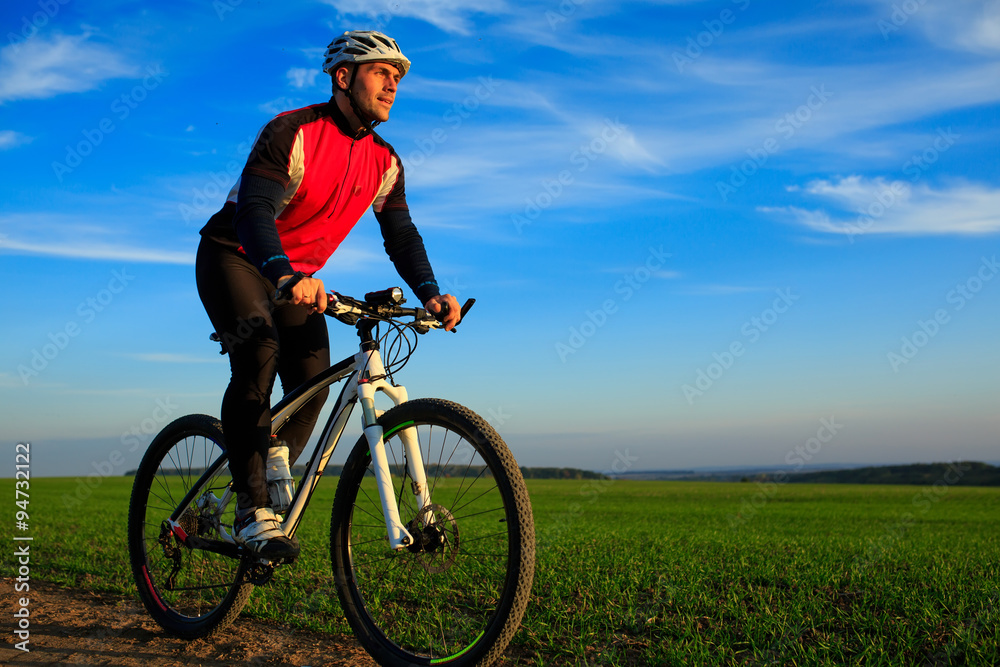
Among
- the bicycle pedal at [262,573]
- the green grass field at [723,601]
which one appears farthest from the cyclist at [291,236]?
the green grass field at [723,601]

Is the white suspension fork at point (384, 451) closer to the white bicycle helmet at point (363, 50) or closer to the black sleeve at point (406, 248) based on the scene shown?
the black sleeve at point (406, 248)

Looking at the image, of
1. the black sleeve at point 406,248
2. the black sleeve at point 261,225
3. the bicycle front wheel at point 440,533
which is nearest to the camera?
the bicycle front wheel at point 440,533

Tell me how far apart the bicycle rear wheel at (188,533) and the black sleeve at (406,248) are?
157 cm

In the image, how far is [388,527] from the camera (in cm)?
286

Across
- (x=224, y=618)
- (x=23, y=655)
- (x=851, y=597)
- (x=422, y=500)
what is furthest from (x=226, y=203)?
(x=851, y=597)

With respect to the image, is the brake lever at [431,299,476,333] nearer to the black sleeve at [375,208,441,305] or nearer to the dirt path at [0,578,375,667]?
the black sleeve at [375,208,441,305]

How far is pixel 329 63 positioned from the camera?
3568 millimetres

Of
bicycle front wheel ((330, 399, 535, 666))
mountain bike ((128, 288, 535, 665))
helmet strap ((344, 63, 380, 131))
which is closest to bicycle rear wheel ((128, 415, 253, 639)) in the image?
mountain bike ((128, 288, 535, 665))

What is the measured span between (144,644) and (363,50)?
3463 mm

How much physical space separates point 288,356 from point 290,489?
2.65 feet

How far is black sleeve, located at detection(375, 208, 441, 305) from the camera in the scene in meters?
3.90

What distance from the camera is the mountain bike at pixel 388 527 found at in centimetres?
275

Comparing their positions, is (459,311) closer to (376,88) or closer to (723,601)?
(376,88)

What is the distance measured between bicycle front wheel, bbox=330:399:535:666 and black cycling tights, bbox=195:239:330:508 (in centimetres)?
59
